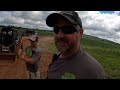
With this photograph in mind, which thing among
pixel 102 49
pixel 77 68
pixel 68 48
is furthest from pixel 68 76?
pixel 102 49

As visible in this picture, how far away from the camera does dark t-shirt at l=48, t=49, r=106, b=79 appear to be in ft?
5.31

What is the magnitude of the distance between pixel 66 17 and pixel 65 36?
0.13 metres

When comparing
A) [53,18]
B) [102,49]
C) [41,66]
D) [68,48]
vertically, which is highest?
[53,18]

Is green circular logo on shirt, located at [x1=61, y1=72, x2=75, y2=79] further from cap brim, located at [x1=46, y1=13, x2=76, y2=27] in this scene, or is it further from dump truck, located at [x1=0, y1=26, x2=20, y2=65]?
dump truck, located at [x1=0, y1=26, x2=20, y2=65]

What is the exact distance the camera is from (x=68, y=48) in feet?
5.83

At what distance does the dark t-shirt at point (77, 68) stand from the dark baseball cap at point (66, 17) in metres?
0.20

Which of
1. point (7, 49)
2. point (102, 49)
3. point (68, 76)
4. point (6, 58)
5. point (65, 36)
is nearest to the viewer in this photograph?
point (68, 76)

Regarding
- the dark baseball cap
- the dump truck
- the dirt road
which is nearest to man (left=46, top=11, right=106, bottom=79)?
the dark baseball cap

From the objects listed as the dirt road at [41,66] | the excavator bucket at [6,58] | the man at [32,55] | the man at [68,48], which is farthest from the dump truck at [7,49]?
the man at [68,48]

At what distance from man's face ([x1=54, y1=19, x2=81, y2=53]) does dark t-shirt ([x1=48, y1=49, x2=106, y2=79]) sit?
0.07 meters

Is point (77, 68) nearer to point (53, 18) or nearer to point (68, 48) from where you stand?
point (68, 48)

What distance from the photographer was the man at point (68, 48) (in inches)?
65.5
